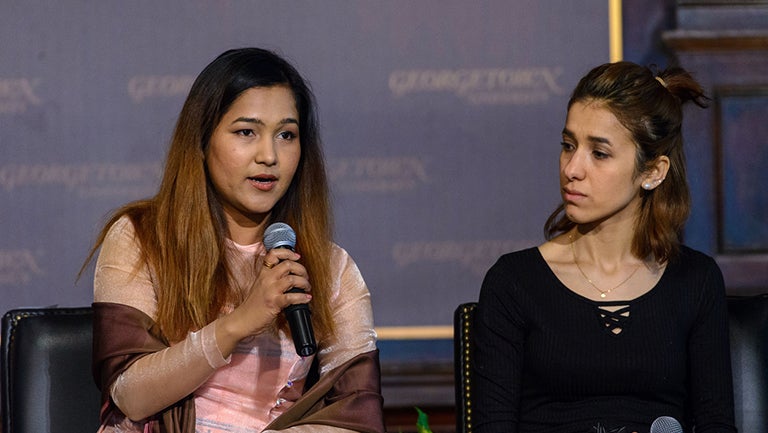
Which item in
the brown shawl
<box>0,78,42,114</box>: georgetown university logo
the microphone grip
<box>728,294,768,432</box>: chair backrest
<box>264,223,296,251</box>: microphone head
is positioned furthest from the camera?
<box>0,78,42,114</box>: georgetown university logo

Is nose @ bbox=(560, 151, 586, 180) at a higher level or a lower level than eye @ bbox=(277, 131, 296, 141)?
lower

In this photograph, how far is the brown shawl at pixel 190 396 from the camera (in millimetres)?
2174

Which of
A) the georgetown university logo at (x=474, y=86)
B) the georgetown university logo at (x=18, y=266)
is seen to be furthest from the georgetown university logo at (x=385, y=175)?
the georgetown university logo at (x=18, y=266)

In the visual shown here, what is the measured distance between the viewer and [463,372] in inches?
93.5

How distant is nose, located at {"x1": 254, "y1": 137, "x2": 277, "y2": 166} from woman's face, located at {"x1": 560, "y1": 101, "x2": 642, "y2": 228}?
0.61 m

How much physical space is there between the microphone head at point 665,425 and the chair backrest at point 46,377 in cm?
115

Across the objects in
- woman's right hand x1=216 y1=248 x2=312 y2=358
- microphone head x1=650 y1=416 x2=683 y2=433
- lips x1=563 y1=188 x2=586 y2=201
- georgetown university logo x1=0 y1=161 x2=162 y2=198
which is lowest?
microphone head x1=650 y1=416 x2=683 y2=433

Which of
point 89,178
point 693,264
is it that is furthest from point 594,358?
point 89,178

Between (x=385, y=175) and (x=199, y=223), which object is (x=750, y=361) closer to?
(x=199, y=223)

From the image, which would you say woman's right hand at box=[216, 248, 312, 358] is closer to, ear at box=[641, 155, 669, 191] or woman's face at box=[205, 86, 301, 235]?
woman's face at box=[205, 86, 301, 235]

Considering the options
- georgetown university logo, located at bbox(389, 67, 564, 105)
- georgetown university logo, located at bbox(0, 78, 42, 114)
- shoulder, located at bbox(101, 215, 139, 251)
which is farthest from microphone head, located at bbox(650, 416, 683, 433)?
georgetown university logo, located at bbox(0, 78, 42, 114)

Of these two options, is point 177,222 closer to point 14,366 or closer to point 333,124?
point 14,366

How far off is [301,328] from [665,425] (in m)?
0.73

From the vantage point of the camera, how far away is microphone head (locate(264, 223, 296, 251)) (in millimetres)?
2043
